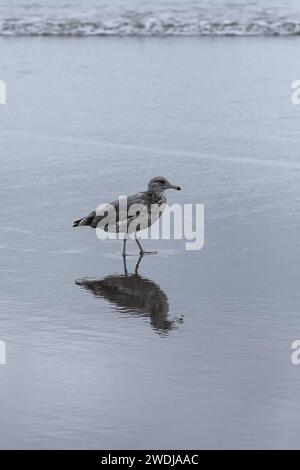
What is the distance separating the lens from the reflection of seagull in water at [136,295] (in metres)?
7.11

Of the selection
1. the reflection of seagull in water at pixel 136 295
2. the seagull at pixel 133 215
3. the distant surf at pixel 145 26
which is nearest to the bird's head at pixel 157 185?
the seagull at pixel 133 215

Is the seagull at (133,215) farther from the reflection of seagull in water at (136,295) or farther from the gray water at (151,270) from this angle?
the reflection of seagull in water at (136,295)

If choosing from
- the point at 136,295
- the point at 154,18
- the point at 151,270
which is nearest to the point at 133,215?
the point at 151,270

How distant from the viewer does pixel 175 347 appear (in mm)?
6520

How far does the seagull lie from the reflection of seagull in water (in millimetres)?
426

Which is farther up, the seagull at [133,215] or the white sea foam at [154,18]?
the white sea foam at [154,18]

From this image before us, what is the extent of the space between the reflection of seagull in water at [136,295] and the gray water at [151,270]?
0.07ft

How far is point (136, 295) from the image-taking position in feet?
25.3

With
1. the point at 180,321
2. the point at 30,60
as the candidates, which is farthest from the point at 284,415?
the point at 30,60

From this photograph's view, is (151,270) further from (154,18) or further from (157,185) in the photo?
(154,18)

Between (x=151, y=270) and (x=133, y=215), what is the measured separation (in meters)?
0.59

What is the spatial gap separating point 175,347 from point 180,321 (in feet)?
1.74
